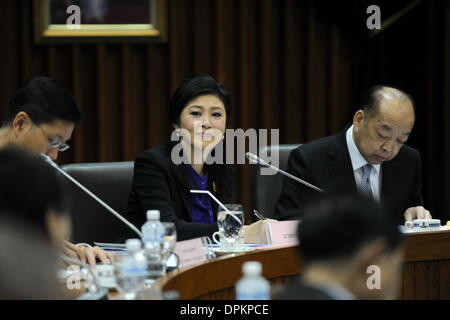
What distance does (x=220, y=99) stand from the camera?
3.53 meters

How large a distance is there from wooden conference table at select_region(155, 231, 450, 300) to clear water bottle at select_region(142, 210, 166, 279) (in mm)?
99

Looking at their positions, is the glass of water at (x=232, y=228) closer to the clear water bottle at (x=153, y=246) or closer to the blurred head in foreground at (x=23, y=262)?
the clear water bottle at (x=153, y=246)

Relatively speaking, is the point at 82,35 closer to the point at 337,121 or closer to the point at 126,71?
the point at 126,71

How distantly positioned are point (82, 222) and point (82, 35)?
1731 millimetres

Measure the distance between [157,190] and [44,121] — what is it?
78 centimetres

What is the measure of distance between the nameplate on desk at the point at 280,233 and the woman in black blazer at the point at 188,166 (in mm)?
416

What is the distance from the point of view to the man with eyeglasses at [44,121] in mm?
2633

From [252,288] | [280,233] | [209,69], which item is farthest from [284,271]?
[209,69]

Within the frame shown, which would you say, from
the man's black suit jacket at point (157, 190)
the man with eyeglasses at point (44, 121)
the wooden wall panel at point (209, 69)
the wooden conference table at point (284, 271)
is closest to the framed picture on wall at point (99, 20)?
the wooden wall panel at point (209, 69)

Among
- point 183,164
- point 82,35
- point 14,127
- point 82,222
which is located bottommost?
point 82,222

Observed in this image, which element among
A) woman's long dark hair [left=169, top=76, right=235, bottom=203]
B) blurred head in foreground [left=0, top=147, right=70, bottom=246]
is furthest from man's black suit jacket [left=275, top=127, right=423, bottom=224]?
blurred head in foreground [left=0, top=147, right=70, bottom=246]

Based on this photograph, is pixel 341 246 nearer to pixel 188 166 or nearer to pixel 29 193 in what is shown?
pixel 29 193

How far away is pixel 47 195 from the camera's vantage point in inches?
54.6
